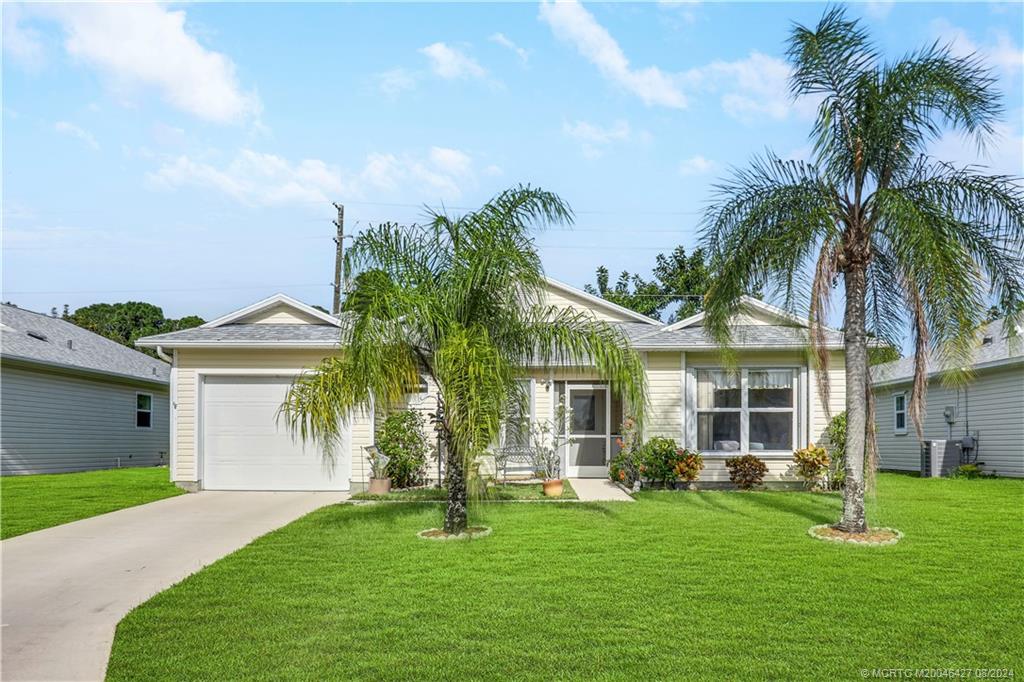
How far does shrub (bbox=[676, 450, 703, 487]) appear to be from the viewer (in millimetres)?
14039

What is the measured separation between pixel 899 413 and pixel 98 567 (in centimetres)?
2170

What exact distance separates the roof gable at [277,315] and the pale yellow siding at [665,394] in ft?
21.4

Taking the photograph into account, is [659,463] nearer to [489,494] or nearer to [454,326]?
[489,494]

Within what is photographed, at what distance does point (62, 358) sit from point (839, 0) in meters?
18.8

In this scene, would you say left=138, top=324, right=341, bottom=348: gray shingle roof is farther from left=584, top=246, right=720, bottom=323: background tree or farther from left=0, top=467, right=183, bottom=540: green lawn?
left=584, top=246, right=720, bottom=323: background tree

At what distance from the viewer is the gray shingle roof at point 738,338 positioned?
14.6 metres

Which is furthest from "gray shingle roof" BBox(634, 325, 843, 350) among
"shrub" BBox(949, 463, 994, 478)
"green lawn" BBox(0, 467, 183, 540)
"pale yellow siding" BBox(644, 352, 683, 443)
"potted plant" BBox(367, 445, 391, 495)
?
"green lawn" BBox(0, 467, 183, 540)

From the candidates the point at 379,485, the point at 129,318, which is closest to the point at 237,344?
the point at 379,485

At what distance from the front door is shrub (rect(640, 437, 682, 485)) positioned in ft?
6.93

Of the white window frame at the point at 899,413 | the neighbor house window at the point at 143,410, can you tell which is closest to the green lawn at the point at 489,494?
the neighbor house window at the point at 143,410

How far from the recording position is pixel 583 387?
1606cm

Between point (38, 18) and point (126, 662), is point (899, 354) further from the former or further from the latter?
point (38, 18)

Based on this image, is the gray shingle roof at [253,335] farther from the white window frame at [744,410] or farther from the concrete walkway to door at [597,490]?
the white window frame at [744,410]

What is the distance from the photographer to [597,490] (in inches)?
548
